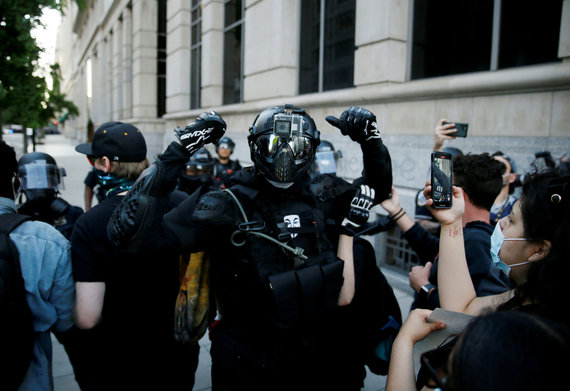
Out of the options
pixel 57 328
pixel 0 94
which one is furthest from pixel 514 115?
pixel 0 94

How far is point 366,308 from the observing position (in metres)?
2.47

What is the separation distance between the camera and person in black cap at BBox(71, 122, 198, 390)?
2.01 metres

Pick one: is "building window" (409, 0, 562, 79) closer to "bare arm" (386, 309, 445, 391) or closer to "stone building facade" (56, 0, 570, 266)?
"stone building facade" (56, 0, 570, 266)

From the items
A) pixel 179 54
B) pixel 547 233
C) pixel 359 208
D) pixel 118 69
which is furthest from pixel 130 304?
pixel 118 69

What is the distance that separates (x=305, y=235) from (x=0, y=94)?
474 cm

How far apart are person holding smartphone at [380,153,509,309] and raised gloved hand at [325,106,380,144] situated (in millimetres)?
783

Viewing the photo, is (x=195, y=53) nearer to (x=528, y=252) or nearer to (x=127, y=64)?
(x=127, y=64)

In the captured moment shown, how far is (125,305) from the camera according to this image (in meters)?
2.14

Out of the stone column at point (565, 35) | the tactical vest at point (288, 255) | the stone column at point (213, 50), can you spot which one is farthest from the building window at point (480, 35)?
the stone column at point (213, 50)

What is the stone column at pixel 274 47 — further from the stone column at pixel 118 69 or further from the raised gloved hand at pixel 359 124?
the stone column at pixel 118 69

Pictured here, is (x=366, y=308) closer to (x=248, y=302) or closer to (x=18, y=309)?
(x=248, y=302)

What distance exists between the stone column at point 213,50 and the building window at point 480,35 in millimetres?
7017

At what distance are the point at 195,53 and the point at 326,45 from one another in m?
7.68

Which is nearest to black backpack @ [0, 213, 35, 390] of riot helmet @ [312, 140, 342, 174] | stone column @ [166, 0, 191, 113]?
riot helmet @ [312, 140, 342, 174]
